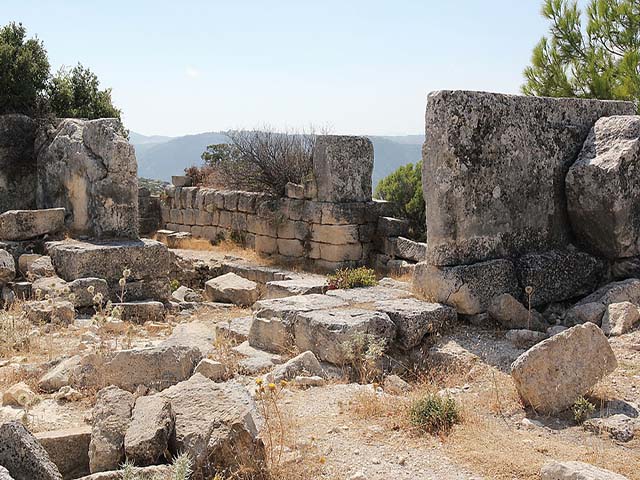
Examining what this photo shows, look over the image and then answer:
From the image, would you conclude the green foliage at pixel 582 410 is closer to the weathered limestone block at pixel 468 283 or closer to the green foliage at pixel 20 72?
the weathered limestone block at pixel 468 283

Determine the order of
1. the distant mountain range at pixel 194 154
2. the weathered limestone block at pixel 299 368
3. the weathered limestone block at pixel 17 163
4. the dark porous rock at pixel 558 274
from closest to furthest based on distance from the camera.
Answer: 1. the weathered limestone block at pixel 299 368
2. the dark porous rock at pixel 558 274
3. the weathered limestone block at pixel 17 163
4. the distant mountain range at pixel 194 154

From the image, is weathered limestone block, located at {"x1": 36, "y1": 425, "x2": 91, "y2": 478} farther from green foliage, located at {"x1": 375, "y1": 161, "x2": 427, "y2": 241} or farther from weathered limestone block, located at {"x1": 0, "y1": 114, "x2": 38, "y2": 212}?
green foliage, located at {"x1": 375, "y1": 161, "x2": 427, "y2": 241}

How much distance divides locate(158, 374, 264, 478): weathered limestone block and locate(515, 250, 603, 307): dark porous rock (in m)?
3.76

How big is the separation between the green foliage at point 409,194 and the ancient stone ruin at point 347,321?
4.72ft

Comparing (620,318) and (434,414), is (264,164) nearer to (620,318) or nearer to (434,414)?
(620,318)

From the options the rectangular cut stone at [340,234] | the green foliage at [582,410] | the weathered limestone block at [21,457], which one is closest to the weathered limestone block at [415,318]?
the green foliage at [582,410]

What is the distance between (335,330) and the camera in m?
5.69

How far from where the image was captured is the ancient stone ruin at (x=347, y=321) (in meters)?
3.71

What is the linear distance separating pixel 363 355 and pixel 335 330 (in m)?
0.38

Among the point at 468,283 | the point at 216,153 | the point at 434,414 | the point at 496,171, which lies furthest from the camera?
the point at 216,153

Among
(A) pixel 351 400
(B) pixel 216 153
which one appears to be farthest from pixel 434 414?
(B) pixel 216 153

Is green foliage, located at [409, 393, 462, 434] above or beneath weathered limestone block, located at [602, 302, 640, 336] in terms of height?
beneath

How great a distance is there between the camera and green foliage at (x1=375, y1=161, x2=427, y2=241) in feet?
42.4

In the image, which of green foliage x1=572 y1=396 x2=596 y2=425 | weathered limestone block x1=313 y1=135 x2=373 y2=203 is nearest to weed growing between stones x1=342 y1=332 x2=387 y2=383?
green foliage x1=572 y1=396 x2=596 y2=425
